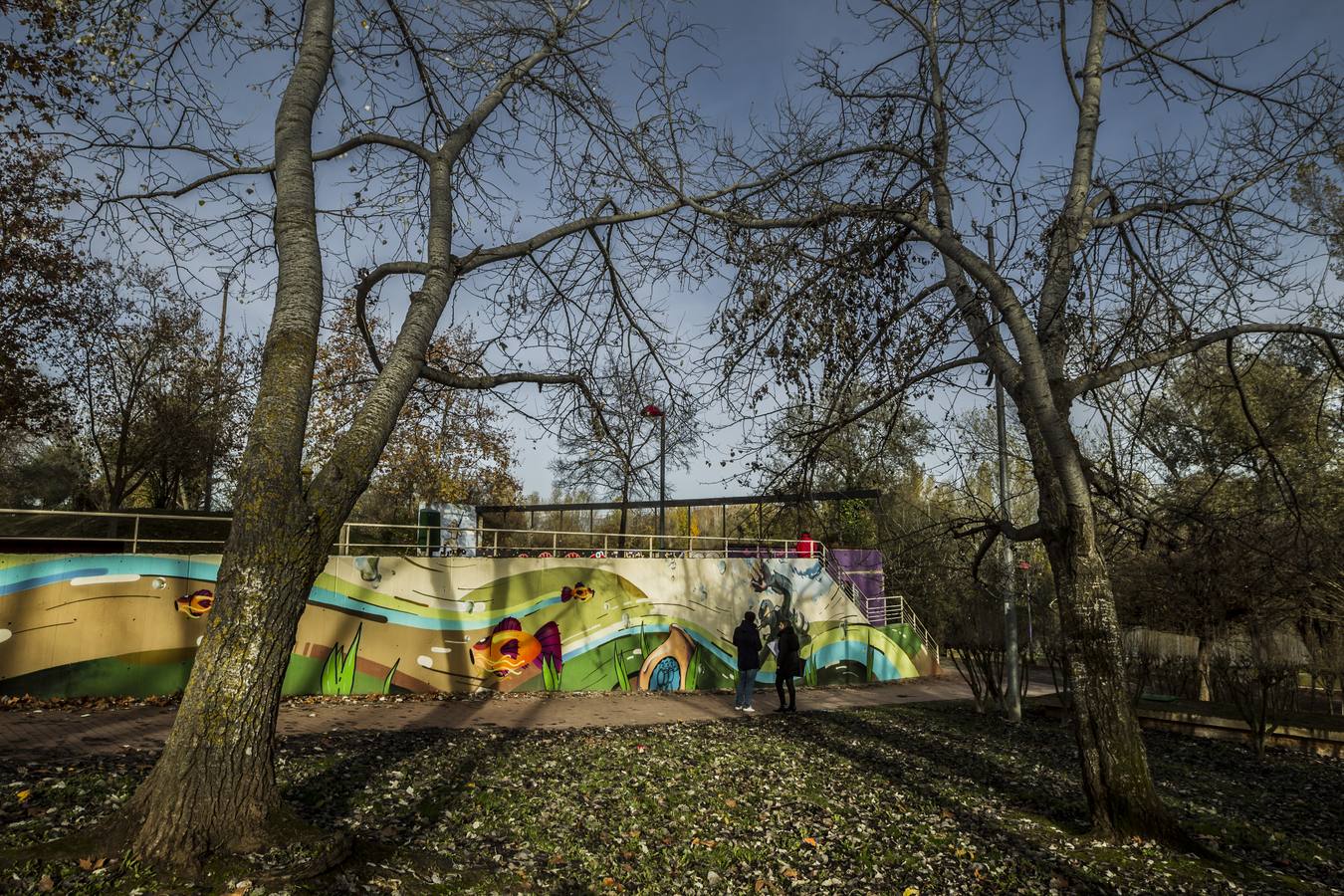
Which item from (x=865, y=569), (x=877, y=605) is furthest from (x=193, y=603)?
(x=877, y=605)

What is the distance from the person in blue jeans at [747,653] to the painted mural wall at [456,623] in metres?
3.55

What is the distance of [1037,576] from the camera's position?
1098 inches

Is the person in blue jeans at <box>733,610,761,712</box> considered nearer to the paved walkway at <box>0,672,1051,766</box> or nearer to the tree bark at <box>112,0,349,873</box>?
the paved walkway at <box>0,672,1051,766</box>

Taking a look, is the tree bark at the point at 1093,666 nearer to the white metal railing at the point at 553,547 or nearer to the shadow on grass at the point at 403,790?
the shadow on grass at the point at 403,790

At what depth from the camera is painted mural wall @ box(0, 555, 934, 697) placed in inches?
475

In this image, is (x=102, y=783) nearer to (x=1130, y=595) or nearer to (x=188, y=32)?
(x=188, y=32)

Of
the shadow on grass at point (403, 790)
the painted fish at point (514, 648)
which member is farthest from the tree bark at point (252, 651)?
the painted fish at point (514, 648)

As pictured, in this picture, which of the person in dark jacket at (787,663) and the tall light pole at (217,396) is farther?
the tall light pole at (217,396)

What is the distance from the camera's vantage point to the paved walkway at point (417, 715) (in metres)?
8.80

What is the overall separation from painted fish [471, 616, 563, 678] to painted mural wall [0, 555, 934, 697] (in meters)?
0.02

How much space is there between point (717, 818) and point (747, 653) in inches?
320

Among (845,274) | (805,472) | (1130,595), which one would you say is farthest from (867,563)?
(845,274)

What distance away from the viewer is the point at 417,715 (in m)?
12.5

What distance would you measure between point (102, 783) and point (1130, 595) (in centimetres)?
2076
